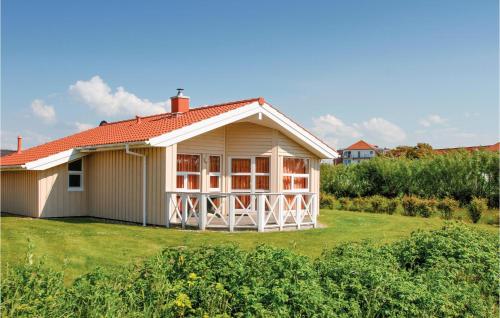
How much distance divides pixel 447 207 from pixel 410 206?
1.68 m

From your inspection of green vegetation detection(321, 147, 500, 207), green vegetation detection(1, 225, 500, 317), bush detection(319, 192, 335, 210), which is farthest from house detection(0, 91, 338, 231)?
green vegetation detection(321, 147, 500, 207)

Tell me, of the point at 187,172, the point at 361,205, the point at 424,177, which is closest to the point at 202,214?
the point at 187,172

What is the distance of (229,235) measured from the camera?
1369 centimetres

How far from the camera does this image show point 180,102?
20.1m

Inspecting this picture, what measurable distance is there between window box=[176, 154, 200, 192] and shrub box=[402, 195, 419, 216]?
448 inches

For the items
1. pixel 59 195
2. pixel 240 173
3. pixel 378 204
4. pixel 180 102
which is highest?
pixel 180 102

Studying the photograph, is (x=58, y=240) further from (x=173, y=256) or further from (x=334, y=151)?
(x=334, y=151)

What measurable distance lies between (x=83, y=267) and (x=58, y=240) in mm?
3249

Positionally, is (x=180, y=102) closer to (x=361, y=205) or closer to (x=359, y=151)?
(x=361, y=205)

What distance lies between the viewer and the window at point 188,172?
652 inches

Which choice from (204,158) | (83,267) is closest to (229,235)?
(204,158)

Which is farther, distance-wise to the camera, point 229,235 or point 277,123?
point 277,123

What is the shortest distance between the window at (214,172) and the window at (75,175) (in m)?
5.07

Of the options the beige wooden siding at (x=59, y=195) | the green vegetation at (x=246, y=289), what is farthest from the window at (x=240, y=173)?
the green vegetation at (x=246, y=289)
